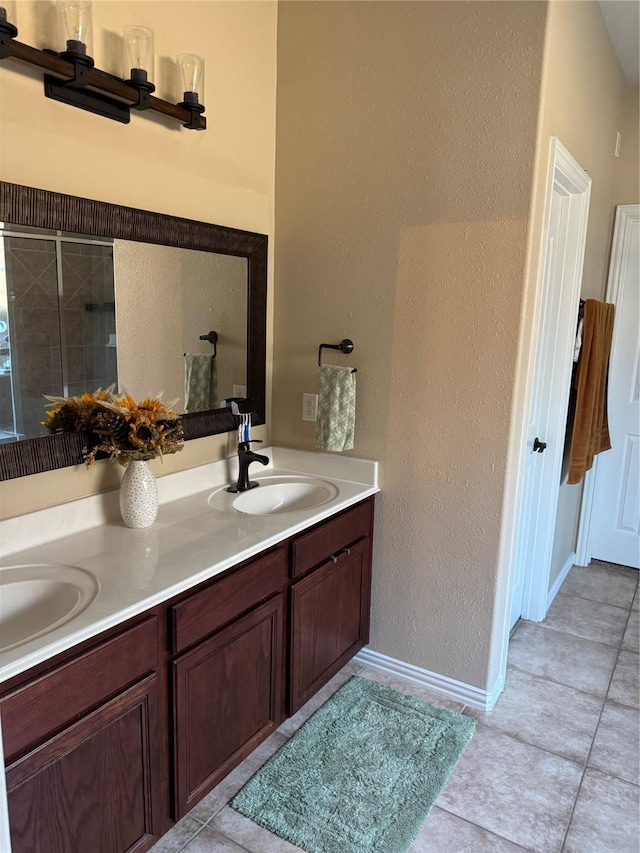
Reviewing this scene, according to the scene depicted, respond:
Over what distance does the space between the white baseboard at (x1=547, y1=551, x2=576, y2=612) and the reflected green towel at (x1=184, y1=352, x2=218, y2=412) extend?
207cm

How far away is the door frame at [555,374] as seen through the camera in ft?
7.00

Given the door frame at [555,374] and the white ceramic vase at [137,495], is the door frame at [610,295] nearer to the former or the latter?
the door frame at [555,374]

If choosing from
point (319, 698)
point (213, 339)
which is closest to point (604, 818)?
point (319, 698)

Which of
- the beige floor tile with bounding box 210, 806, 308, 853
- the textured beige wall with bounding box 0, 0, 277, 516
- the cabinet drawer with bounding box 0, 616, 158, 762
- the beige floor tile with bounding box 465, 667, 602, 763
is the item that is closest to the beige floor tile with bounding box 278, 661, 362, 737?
the beige floor tile with bounding box 210, 806, 308, 853

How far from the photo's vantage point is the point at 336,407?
2.33m

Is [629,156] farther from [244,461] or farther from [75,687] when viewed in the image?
[75,687]

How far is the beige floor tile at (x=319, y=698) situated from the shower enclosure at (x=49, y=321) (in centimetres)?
135

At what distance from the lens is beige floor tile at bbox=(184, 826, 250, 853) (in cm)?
167

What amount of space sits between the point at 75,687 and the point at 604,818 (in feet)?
5.31

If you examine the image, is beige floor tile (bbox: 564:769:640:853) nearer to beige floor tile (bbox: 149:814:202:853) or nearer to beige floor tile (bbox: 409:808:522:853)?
beige floor tile (bbox: 409:808:522:853)

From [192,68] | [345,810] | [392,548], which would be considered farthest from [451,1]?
[345,810]

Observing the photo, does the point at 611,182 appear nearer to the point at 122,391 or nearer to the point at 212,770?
the point at 122,391

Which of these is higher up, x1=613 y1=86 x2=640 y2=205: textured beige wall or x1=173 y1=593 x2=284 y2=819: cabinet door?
x1=613 y1=86 x2=640 y2=205: textured beige wall

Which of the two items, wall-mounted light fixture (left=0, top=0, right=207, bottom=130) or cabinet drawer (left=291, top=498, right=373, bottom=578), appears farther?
cabinet drawer (left=291, top=498, right=373, bottom=578)
